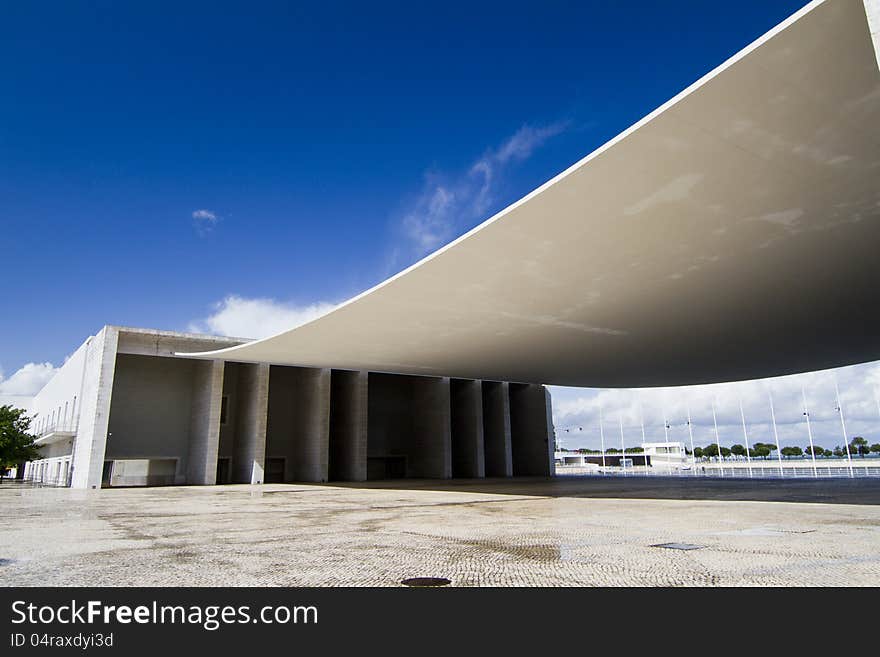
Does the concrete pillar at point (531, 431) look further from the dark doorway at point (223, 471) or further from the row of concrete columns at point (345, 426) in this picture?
the dark doorway at point (223, 471)

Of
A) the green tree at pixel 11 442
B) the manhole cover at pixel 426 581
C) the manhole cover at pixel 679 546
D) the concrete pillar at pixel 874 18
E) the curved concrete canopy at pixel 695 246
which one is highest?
the curved concrete canopy at pixel 695 246

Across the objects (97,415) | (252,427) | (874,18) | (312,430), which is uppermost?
(874,18)

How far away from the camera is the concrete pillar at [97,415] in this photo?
2192 cm

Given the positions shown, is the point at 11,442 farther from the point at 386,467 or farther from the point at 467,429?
the point at 467,429

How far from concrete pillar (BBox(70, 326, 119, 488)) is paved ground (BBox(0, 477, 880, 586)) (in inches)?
493

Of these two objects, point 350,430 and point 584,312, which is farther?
point 350,430

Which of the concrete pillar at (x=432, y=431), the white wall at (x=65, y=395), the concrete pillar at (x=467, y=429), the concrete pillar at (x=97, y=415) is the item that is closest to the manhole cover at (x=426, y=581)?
the concrete pillar at (x=97, y=415)

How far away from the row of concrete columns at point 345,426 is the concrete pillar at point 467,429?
6 cm

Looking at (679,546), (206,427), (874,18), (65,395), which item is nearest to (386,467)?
(206,427)

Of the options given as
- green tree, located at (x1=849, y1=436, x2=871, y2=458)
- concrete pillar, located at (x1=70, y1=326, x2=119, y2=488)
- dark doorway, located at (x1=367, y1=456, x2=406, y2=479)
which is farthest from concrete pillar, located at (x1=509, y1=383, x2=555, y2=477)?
green tree, located at (x1=849, y1=436, x2=871, y2=458)

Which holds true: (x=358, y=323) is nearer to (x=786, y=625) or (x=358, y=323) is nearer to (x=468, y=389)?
(x=786, y=625)

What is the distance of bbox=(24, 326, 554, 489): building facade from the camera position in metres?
24.4

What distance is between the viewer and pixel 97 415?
22.1m

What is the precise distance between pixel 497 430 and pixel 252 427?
14.2 meters
